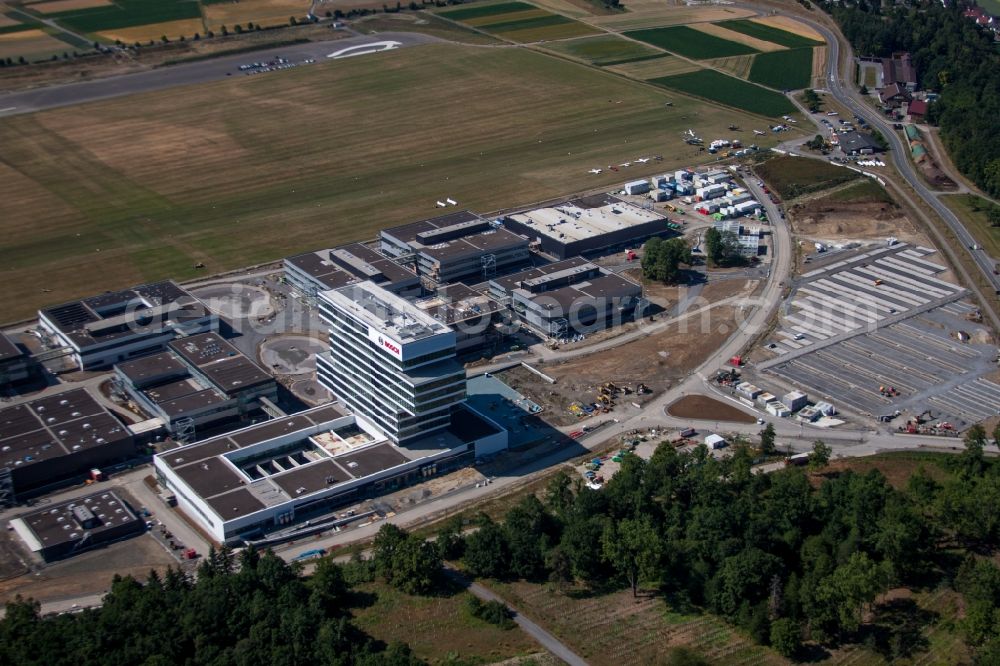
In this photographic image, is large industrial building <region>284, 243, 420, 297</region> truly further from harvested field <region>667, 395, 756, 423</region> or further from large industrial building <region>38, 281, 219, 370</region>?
harvested field <region>667, 395, 756, 423</region>

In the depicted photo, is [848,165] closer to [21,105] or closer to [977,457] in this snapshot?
[977,457]

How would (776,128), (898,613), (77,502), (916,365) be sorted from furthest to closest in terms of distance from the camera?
(776,128) < (916,365) < (77,502) < (898,613)

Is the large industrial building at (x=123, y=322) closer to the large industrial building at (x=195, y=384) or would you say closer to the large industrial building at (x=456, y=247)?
the large industrial building at (x=195, y=384)

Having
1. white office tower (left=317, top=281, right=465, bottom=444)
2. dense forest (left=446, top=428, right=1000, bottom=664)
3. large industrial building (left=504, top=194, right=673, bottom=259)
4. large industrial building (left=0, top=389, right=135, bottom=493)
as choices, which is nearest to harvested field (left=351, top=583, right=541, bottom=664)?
dense forest (left=446, top=428, right=1000, bottom=664)

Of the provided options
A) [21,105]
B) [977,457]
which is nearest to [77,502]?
[977,457]

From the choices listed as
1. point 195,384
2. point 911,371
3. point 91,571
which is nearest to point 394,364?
point 195,384

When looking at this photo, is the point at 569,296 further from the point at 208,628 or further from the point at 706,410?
the point at 208,628
